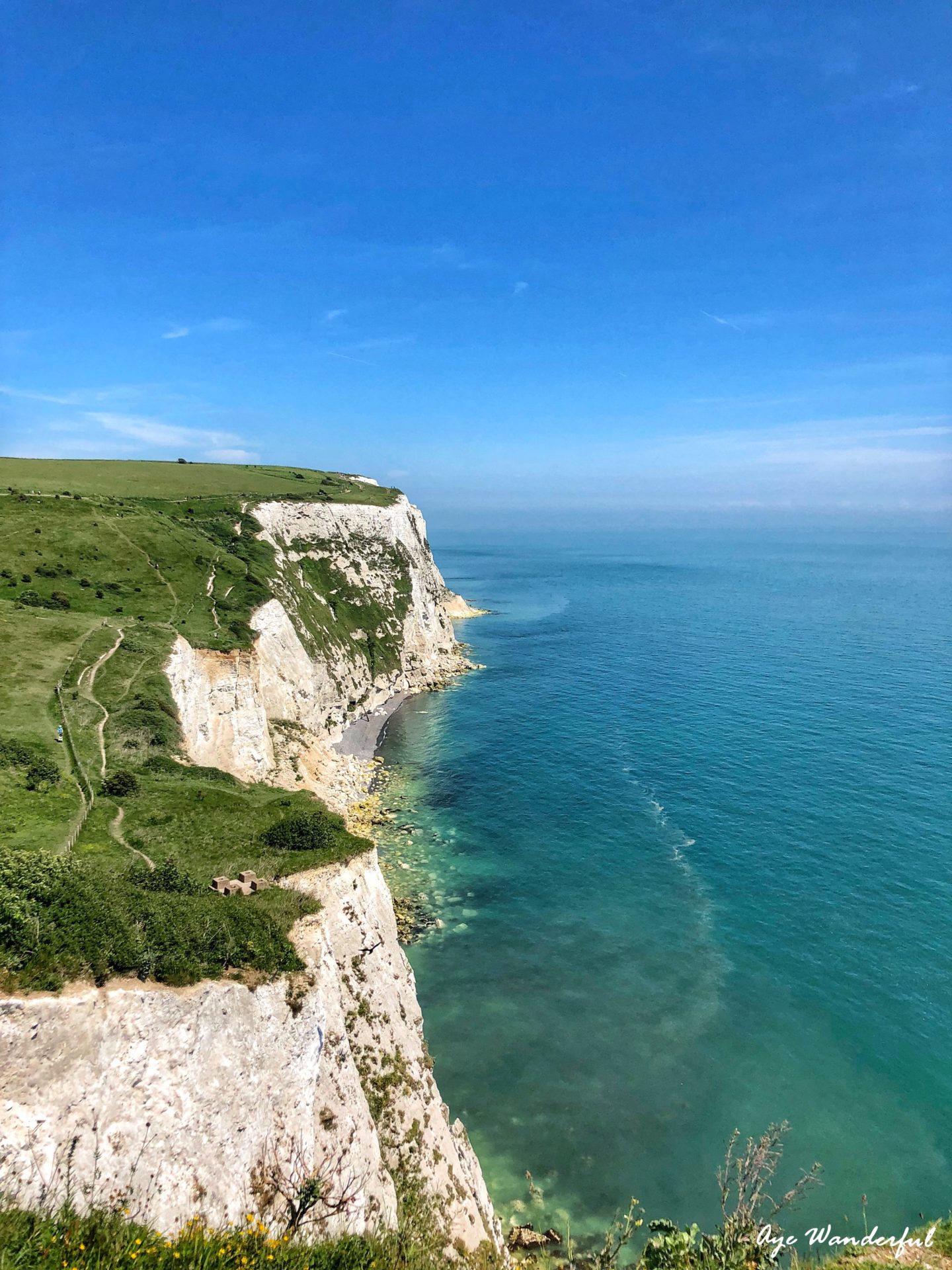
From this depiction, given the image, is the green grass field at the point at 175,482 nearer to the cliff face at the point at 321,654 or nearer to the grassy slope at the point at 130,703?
the grassy slope at the point at 130,703

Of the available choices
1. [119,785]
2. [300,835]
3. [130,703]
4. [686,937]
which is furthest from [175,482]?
[686,937]

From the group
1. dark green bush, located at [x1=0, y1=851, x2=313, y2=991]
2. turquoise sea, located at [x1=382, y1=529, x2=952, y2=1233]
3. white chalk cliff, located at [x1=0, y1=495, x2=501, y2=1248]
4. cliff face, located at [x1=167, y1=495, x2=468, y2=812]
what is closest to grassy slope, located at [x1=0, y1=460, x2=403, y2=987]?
dark green bush, located at [x1=0, y1=851, x2=313, y2=991]

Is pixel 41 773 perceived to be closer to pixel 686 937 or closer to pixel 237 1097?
pixel 237 1097

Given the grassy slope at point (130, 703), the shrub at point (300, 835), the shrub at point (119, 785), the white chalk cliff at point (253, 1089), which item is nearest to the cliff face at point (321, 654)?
the grassy slope at point (130, 703)

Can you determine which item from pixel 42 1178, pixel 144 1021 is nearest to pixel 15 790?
pixel 144 1021

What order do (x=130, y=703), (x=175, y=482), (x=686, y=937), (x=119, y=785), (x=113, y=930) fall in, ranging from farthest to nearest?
(x=175, y=482), (x=686, y=937), (x=130, y=703), (x=119, y=785), (x=113, y=930)

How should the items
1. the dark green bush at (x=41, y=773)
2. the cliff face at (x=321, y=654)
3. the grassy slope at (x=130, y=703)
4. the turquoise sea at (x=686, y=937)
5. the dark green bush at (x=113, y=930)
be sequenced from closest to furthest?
the dark green bush at (x=113, y=930) < the grassy slope at (x=130, y=703) < the dark green bush at (x=41, y=773) < the turquoise sea at (x=686, y=937) < the cliff face at (x=321, y=654)
